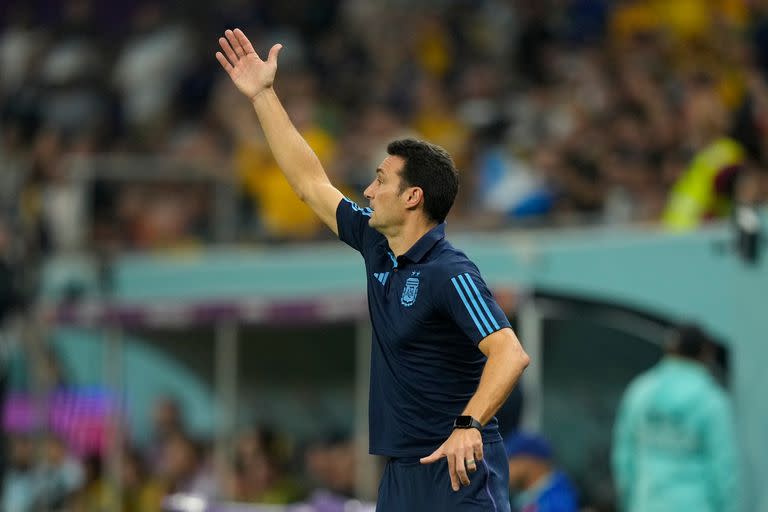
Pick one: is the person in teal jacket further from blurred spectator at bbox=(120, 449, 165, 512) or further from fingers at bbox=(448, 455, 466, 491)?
blurred spectator at bbox=(120, 449, 165, 512)

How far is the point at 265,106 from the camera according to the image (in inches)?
237

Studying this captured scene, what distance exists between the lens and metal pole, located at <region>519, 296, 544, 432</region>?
412 inches

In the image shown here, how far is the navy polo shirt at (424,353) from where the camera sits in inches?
205

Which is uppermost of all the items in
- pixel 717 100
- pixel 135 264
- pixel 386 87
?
pixel 386 87

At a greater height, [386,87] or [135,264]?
[386,87]

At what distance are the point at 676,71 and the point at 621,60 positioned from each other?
46 centimetres

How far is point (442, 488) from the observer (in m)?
5.23

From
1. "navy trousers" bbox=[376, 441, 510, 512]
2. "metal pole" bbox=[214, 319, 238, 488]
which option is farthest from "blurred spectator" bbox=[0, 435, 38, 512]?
"navy trousers" bbox=[376, 441, 510, 512]

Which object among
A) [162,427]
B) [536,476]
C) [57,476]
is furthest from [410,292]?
[162,427]

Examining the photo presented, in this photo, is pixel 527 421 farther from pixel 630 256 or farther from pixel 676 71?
pixel 676 71

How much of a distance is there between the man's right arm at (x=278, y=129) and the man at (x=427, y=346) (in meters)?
0.46

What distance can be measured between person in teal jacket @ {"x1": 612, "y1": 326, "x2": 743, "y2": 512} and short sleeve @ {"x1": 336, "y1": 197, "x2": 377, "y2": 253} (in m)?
3.07

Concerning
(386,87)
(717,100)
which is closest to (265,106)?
(717,100)

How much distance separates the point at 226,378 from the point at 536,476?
649cm
